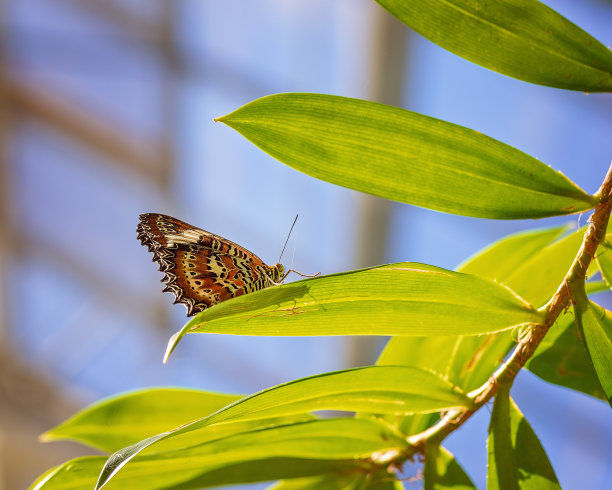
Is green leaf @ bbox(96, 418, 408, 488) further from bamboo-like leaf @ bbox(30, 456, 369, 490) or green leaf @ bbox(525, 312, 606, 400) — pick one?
green leaf @ bbox(525, 312, 606, 400)

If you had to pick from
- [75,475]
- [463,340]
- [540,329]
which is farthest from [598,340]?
[75,475]

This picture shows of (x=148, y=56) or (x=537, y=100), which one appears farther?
(x=148, y=56)

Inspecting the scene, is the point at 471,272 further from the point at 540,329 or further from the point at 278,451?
the point at 278,451

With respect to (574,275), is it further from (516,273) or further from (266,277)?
(266,277)

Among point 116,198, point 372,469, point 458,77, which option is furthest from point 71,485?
point 116,198

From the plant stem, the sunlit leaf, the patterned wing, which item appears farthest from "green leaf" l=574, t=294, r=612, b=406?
the patterned wing
